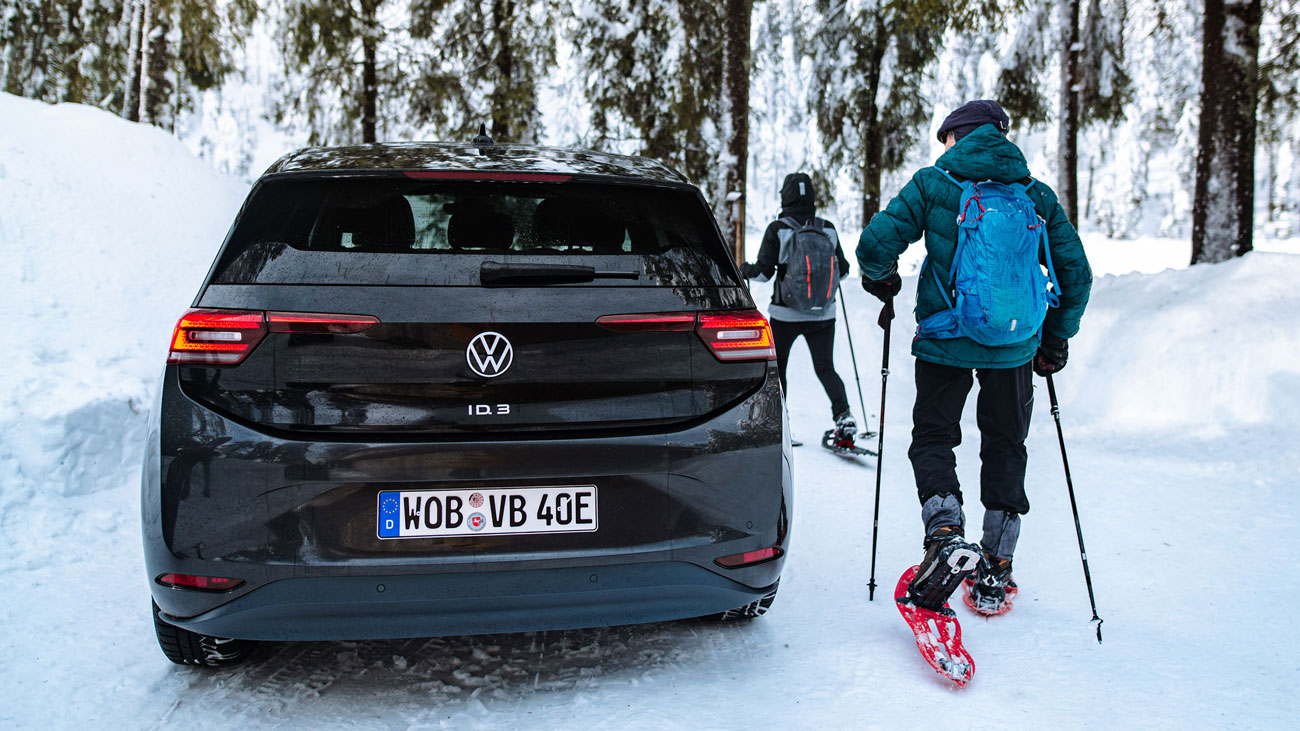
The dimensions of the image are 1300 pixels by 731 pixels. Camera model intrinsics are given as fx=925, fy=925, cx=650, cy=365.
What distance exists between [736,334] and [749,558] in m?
0.67

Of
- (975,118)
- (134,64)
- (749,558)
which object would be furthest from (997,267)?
(134,64)

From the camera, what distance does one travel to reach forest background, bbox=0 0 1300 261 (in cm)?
1327

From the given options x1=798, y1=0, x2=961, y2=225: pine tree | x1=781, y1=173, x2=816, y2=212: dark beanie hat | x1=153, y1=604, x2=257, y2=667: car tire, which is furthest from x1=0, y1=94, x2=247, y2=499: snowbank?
x1=798, y1=0, x2=961, y2=225: pine tree

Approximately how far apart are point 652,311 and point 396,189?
2.91 ft

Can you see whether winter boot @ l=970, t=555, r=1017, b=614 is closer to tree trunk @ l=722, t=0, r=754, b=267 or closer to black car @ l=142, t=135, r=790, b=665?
black car @ l=142, t=135, r=790, b=665

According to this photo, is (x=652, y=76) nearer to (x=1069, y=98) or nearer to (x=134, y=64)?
(x=1069, y=98)

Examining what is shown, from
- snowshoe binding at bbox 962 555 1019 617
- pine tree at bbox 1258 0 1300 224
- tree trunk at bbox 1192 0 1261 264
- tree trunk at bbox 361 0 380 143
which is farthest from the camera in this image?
tree trunk at bbox 361 0 380 143

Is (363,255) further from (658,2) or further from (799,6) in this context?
(799,6)

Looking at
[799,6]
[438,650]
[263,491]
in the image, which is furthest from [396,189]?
[799,6]

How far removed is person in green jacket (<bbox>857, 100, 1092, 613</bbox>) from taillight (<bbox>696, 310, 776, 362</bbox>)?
2.46 feet

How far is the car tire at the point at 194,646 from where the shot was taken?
2.87 m

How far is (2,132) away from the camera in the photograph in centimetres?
791

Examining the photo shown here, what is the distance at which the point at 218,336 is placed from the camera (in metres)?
2.48

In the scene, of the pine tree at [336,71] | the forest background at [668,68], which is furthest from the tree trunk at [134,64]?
the pine tree at [336,71]
